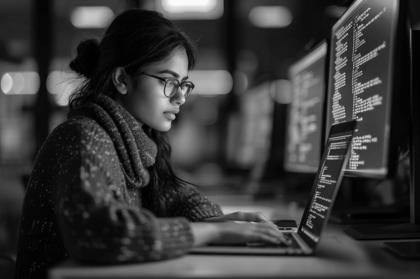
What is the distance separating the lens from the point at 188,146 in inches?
198

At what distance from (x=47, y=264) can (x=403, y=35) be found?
80 centimetres

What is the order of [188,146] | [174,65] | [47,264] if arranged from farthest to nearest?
[188,146]
[174,65]
[47,264]

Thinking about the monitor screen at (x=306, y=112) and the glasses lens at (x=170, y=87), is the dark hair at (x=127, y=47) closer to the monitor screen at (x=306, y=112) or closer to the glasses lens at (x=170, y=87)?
the glasses lens at (x=170, y=87)

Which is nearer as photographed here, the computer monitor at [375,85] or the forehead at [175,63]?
the computer monitor at [375,85]


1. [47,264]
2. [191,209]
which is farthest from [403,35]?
[47,264]

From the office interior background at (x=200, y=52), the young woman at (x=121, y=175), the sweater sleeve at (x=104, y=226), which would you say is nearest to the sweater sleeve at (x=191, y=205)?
the young woman at (x=121, y=175)

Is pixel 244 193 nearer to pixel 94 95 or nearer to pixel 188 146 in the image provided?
pixel 94 95

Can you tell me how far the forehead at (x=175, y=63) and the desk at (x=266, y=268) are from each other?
18.2 inches

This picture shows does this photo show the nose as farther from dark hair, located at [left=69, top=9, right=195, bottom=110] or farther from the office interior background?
the office interior background

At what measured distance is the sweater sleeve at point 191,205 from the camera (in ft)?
4.30

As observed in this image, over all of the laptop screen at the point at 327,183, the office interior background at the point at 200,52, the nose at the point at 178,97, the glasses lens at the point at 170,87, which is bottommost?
the laptop screen at the point at 327,183

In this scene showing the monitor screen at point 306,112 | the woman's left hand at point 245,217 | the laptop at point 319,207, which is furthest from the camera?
the monitor screen at point 306,112

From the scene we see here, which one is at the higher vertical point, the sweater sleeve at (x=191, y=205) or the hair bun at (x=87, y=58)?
the hair bun at (x=87, y=58)

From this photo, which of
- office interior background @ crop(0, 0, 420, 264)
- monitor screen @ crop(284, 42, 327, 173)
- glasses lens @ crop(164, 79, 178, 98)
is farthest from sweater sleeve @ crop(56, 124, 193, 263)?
office interior background @ crop(0, 0, 420, 264)
